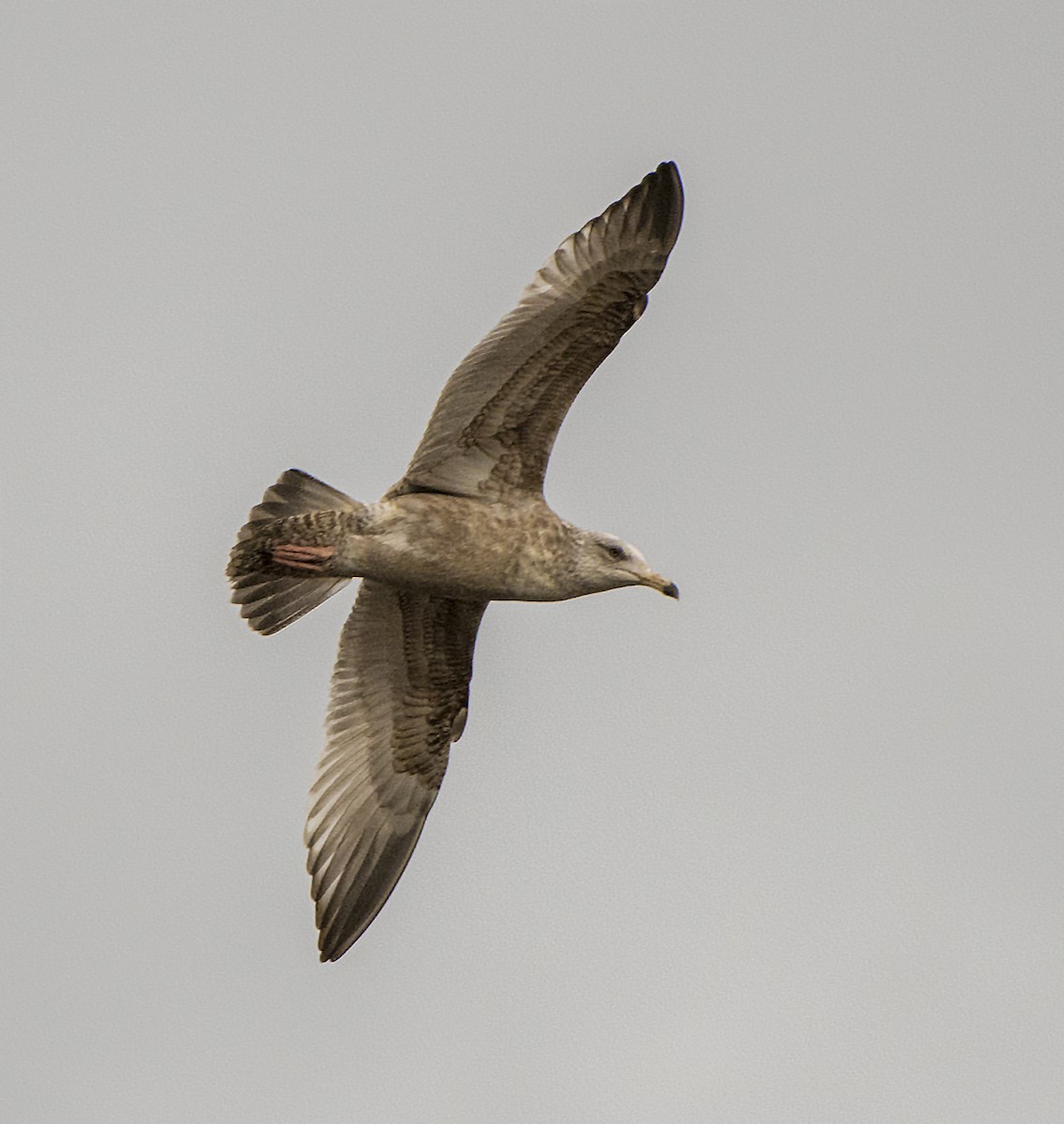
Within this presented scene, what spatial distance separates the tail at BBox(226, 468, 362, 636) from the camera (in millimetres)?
15023

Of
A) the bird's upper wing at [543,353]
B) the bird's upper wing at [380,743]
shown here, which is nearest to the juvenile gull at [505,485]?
the bird's upper wing at [543,353]

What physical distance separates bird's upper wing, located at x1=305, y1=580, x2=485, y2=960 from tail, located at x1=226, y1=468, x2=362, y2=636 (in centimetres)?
42

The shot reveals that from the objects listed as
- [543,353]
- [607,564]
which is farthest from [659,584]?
[543,353]

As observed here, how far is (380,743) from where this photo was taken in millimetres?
16141

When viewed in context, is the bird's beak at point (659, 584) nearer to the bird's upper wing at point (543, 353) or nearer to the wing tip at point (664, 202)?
the bird's upper wing at point (543, 353)

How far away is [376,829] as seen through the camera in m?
16.0

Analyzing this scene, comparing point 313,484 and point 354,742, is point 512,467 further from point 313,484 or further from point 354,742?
point 354,742

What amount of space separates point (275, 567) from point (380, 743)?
5.82 ft

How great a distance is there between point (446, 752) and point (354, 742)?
2.05 feet

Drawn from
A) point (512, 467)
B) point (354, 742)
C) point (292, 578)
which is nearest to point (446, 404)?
point (512, 467)

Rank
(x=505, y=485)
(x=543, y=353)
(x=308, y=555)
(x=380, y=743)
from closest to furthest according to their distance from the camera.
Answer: (x=543, y=353) → (x=308, y=555) → (x=505, y=485) → (x=380, y=743)

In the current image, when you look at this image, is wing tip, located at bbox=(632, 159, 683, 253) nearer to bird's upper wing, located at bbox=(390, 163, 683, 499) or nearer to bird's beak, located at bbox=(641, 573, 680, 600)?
bird's upper wing, located at bbox=(390, 163, 683, 499)

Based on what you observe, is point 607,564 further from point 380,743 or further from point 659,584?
point 380,743

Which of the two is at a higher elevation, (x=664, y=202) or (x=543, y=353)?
(x=664, y=202)
